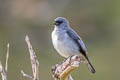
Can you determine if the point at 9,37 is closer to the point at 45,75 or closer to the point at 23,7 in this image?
the point at 23,7

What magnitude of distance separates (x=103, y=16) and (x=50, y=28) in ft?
8.72

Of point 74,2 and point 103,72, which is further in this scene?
point 74,2

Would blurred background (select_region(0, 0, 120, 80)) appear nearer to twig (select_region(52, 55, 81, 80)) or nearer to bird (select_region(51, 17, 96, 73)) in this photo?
bird (select_region(51, 17, 96, 73))

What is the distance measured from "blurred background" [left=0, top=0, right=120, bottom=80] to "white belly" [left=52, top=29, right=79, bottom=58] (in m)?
8.00

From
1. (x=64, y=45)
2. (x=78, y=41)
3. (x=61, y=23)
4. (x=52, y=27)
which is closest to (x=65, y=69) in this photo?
(x=64, y=45)

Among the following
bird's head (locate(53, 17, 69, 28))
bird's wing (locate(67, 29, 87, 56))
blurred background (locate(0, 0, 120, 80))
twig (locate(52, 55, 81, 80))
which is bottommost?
blurred background (locate(0, 0, 120, 80))

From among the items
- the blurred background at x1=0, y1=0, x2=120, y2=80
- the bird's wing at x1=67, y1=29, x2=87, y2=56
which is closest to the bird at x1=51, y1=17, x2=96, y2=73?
the bird's wing at x1=67, y1=29, x2=87, y2=56

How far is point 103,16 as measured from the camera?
67.8 ft

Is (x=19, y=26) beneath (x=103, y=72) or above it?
above

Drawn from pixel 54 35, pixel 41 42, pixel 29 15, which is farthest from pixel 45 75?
pixel 54 35

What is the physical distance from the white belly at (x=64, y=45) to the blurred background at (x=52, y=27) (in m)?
8.00

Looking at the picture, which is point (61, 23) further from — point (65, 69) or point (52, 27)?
point (52, 27)

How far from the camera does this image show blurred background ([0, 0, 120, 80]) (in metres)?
17.7

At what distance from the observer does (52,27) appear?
18281 millimetres
